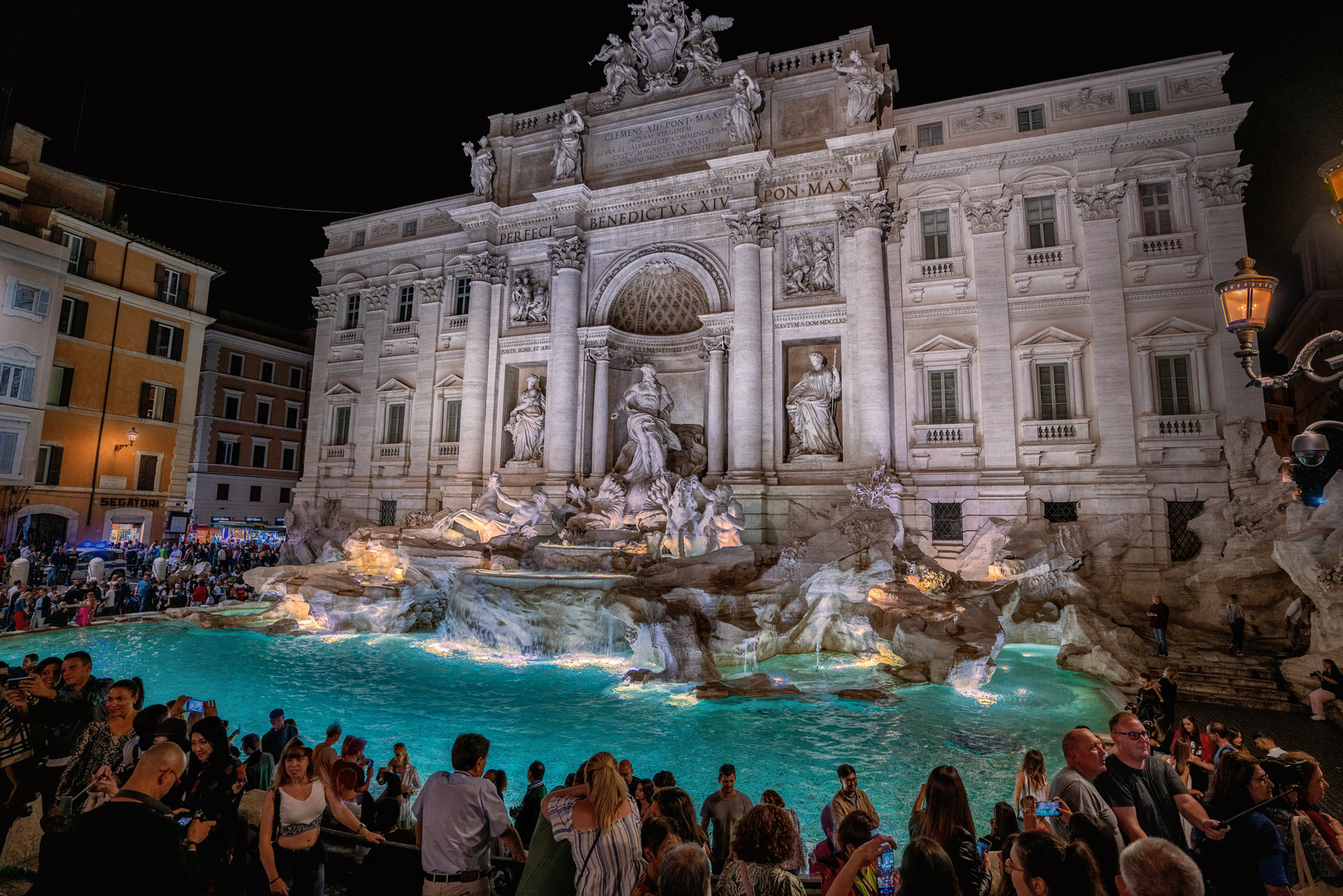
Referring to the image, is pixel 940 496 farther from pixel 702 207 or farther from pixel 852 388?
pixel 702 207

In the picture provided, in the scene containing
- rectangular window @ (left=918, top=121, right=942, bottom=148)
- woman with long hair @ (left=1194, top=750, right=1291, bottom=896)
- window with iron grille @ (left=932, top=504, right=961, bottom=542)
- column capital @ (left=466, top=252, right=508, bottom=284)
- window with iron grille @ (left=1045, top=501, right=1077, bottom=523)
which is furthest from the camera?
column capital @ (left=466, top=252, right=508, bottom=284)

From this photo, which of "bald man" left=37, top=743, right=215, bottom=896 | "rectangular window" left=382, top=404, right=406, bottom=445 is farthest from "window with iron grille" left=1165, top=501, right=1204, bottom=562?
"rectangular window" left=382, top=404, right=406, bottom=445

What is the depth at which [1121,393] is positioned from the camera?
52.6 feet

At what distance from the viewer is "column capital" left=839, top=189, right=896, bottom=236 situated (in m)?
17.5

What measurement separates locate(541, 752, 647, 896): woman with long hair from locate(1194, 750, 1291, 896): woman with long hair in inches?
109

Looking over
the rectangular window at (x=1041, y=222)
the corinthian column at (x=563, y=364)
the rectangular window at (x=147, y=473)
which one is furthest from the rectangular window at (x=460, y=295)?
the rectangular window at (x=1041, y=222)

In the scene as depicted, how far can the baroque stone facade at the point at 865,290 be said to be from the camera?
15969mm

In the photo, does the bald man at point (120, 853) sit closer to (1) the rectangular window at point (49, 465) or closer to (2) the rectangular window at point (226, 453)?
(1) the rectangular window at point (49, 465)

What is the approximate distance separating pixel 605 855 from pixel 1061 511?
55.0ft

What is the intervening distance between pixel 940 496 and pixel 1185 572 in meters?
5.21

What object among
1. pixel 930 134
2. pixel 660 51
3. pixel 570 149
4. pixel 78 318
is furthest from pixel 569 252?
pixel 78 318

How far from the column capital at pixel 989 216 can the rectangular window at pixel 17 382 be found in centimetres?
2922

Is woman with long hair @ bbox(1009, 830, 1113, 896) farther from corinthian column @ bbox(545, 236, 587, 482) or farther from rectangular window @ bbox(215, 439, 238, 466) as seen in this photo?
rectangular window @ bbox(215, 439, 238, 466)

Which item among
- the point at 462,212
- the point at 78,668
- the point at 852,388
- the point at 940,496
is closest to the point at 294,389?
the point at 462,212
